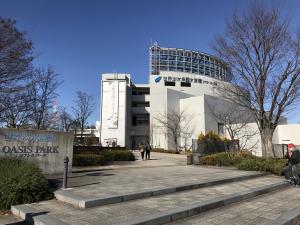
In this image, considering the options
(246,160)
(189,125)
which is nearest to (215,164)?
(246,160)

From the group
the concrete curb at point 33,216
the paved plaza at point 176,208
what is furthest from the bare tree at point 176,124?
the concrete curb at point 33,216

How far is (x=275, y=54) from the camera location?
18297 mm

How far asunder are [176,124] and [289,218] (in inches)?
1897

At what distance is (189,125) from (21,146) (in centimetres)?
4685

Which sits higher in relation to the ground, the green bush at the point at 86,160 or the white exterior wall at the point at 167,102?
the white exterior wall at the point at 167,102

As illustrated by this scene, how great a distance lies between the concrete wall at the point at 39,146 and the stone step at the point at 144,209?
4044 millimetres

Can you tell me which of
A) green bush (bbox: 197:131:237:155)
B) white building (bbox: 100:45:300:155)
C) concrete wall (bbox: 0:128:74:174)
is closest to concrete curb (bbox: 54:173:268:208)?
concrete wall (bbox: 0:128:74:174)

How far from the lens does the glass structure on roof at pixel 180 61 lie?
67.4 m

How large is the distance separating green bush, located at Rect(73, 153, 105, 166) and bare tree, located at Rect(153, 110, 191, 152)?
3634 cm

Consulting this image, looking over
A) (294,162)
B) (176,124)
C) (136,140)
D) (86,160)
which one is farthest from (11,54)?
(136,140)

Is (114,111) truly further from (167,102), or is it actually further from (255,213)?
(255,213)

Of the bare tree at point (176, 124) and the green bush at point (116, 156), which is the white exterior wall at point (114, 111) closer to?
the bare tree at point (176, 124)

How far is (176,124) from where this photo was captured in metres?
54.7

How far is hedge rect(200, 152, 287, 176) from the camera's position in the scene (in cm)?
1522
